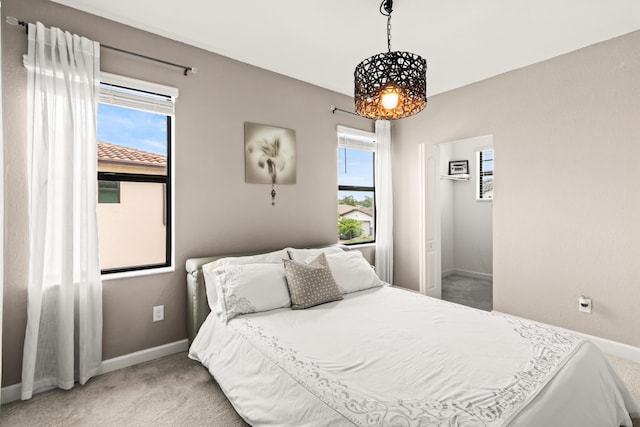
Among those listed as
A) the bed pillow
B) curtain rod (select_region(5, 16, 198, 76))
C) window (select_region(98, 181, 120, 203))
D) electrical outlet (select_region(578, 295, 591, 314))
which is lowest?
electrical outlet (select_region(578, 295, 591, 314))

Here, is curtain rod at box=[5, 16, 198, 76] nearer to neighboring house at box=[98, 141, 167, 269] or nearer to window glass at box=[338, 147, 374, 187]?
neighboring house at box=[98, 141, 167, 269]

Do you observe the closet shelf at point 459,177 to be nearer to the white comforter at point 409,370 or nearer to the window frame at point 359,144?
the window frame at point 359,144

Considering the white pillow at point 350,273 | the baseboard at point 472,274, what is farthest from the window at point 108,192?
the baseboard at point 472,274

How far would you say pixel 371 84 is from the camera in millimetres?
1981

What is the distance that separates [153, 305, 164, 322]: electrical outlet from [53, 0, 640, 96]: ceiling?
207 cm

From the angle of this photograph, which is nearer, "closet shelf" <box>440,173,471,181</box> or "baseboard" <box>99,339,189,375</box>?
"baseboard" <box>99,339,189,375</box>

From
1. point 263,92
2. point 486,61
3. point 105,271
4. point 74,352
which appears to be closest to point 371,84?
point 263,92

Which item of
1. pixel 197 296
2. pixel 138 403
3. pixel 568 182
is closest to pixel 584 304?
pixel 568 182

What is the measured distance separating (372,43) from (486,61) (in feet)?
3.90

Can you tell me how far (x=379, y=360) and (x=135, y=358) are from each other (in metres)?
2.02

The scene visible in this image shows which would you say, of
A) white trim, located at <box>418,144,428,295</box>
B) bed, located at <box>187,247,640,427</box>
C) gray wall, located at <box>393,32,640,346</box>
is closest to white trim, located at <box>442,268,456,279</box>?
white trim, located at <box>418,144,428,295</box>

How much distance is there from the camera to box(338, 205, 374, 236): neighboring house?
403cm

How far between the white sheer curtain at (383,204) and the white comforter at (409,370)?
74.5 inches

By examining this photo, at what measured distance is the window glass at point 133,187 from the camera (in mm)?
2441
